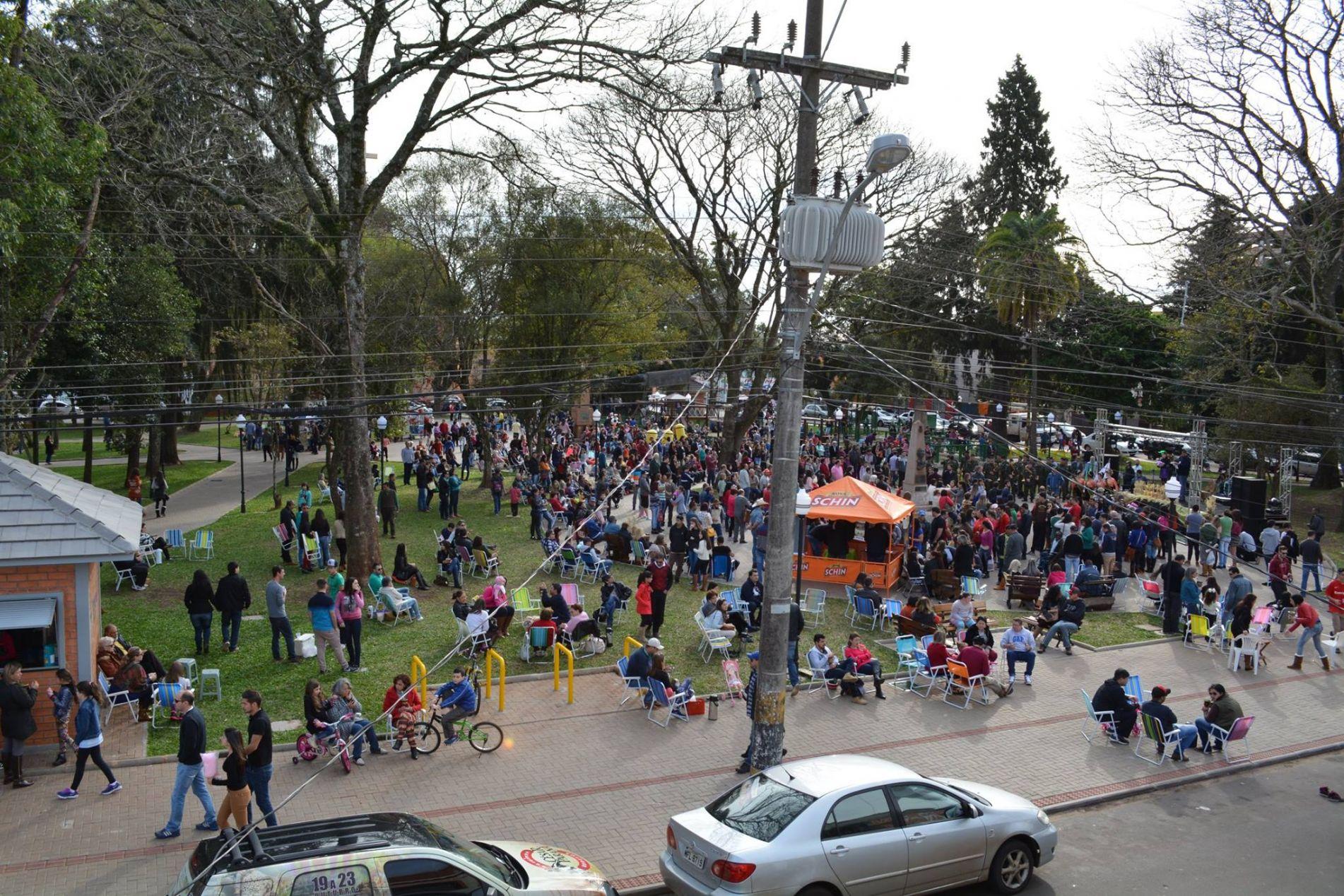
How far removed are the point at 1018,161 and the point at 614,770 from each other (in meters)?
49.0

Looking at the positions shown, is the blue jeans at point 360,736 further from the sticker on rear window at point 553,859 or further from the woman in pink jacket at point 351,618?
the sticker on rear window at point 553,859

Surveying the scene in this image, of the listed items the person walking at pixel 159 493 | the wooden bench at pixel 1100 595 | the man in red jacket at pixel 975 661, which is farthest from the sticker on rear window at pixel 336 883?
the person walking at pixel 159 493

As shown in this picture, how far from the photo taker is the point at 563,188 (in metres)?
32.8

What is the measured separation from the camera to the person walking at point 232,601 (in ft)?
51.1

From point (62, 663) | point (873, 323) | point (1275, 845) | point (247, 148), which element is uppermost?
point (247, 148)

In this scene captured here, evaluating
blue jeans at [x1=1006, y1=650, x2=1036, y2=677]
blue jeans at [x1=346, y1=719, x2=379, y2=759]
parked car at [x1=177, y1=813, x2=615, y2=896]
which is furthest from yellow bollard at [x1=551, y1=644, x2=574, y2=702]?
blue jeans at [x1=1006, y1=650, x2=1036, y2=677]

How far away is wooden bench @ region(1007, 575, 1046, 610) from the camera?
2078 cm

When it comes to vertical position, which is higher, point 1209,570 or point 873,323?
point 873,323

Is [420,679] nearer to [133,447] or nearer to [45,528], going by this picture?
[45,528]

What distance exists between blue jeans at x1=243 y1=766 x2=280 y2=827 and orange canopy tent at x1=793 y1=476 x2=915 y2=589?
13.2 meters

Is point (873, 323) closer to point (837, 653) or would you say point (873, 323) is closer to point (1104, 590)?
point (1104, 590)

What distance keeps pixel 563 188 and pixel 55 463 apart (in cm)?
2698

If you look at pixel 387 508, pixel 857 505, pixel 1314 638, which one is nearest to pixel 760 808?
pixel 857 505

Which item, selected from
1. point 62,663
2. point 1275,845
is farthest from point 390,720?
point 1275,845
